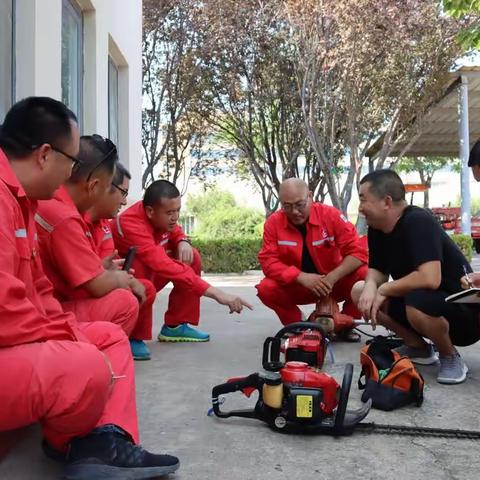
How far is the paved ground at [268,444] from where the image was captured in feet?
7.01

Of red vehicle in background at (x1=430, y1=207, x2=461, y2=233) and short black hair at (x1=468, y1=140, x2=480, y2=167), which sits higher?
red vehicle in background at (x1=430, y1=207, x2=461, y2=233)

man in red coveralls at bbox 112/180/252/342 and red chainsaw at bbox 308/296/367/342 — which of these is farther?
red chainsaw at bbox 308/296/367/342

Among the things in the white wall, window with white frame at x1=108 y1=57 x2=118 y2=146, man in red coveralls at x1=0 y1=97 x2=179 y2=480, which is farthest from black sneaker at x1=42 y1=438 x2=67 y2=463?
window with white frame at x1=108 y1=57 x2=118 y2=146

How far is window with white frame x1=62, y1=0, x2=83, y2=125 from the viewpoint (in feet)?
18.1

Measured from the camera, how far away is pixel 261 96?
1659cm

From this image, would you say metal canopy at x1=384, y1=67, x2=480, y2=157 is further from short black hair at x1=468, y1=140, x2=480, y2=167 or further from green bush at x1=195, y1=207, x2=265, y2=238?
short black hair at x1=468, y1=140, x2=480, y2=167

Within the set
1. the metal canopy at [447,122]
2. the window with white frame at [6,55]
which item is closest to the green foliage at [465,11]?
the window with white frame at [6,55]

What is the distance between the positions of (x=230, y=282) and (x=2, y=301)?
29.4 ft

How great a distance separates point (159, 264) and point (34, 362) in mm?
2474

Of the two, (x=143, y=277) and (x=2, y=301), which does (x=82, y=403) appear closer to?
(x=2, y=301)

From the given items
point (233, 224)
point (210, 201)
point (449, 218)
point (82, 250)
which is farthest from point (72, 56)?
point (210, 201)

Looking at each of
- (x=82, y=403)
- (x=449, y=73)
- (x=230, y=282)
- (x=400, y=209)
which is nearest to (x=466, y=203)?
(x=449, y=73)

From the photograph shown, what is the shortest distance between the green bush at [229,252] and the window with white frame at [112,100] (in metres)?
5.10

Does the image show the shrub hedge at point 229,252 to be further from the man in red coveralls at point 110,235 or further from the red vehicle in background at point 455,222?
the red vehicle in background at point 455,222
